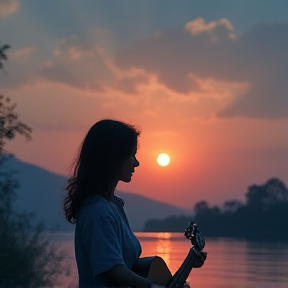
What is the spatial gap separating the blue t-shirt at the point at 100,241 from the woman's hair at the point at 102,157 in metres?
0.04

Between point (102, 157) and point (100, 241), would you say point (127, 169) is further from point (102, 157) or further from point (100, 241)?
point (100, 241)

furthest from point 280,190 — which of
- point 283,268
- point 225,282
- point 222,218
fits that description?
point 225,282

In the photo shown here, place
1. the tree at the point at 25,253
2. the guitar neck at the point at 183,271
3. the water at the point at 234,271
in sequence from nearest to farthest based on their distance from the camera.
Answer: the guitar neck at the point at 183,271 < the tree at the point at 25,253 < the water at the point at 234,271

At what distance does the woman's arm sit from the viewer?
82.0 inches

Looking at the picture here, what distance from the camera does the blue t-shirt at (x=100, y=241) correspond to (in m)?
2.12

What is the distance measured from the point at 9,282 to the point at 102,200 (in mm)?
13920

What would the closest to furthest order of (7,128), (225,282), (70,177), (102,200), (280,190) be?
(102,200) < (70,177) < (7,128) < (225,282) < (280,190)

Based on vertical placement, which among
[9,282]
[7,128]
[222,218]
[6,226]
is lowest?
[9,282]

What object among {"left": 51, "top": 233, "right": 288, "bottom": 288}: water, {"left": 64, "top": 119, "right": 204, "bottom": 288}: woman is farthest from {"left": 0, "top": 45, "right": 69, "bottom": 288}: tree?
{"left": 64, "top": 119, "right": 204, "bottom": 288}: woman

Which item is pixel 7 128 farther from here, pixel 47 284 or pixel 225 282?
pixel 225 282

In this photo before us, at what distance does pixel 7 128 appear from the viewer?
1431cm

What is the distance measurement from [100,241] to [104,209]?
0.10 m

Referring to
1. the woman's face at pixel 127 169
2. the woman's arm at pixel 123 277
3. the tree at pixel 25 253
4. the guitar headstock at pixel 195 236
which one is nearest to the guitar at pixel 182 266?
the guitar headstock at pixel 195 236

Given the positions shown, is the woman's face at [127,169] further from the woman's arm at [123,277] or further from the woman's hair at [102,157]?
the woman's arm at [123,277]
